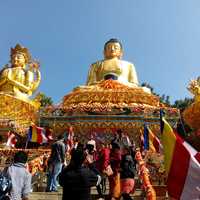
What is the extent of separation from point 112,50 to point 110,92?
385cm

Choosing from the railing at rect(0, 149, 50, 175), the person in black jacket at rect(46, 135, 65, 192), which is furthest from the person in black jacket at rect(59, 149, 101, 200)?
the railing at rect(0, 149, 50, 175)

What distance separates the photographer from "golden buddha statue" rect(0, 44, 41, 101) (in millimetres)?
21422

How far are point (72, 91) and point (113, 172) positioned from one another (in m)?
12.5

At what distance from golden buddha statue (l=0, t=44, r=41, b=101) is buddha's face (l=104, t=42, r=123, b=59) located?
3732 millimetres

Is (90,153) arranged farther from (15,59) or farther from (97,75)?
(15,59)

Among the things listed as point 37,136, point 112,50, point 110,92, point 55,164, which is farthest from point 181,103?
point 55,164

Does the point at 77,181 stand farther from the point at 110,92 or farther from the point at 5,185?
the point at 110,92

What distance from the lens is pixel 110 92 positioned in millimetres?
18641

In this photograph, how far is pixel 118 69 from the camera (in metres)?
20.8

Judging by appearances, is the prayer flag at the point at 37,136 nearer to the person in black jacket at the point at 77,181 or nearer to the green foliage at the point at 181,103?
the person in black jacket at the point at 77,181

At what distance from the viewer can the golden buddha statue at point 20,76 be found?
70.3 ft

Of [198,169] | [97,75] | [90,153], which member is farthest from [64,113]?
[198,169]

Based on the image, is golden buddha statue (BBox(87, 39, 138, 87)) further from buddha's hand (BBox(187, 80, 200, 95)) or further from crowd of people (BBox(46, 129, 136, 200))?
crowd of people (BBox(46, 129, 136, 200))

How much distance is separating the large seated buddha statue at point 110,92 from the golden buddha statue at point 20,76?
9.42 feet
